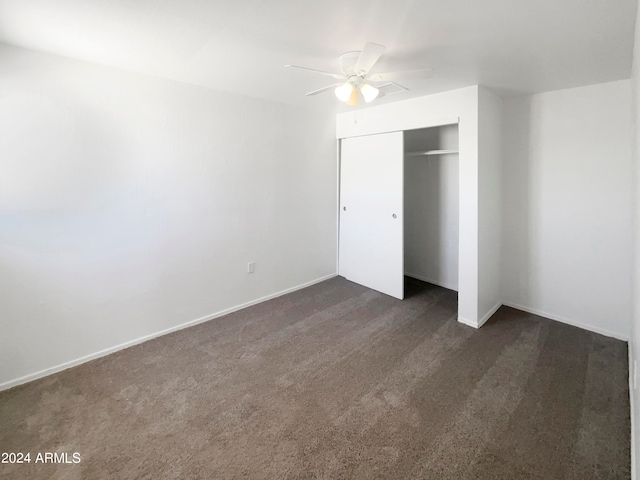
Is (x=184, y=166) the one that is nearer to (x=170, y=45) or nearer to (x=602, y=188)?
(x=170, y=45)

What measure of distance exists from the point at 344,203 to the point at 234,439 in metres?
3.17

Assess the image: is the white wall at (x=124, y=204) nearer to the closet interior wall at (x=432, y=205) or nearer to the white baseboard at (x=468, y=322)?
the closet interior wall at (x=432, y=205)

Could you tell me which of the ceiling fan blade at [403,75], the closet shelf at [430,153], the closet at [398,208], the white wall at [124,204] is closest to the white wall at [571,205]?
the closet shelf at [430,153]

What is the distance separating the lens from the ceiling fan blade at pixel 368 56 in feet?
5.70

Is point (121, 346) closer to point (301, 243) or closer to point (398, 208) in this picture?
point (301, 243)

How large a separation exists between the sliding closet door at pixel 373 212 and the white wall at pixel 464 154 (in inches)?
13.1

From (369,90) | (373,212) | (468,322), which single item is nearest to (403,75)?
(369,90)

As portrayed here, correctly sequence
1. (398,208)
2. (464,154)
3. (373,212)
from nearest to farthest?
(464,154) → (398,208) → (373,212)

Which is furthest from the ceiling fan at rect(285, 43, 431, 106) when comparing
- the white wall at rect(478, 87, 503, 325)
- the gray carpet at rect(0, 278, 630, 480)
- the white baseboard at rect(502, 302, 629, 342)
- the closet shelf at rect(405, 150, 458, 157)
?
the white baseboard at rect(502, 302, 629, 342)

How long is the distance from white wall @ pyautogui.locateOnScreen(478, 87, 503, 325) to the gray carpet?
0.42 m

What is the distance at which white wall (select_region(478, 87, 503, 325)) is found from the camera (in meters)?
2.90

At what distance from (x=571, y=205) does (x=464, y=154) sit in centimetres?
116

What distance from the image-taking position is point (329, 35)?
1868 mm

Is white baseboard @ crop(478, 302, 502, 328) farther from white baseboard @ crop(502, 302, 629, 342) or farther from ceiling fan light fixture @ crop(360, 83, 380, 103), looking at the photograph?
ceiling fan light fixture @ crop(360, 83, 380, 103)
